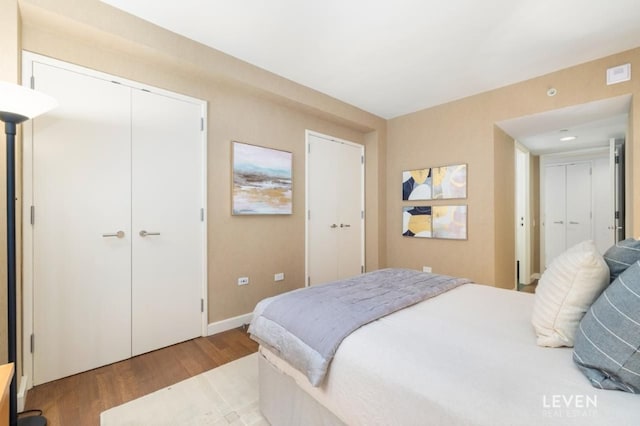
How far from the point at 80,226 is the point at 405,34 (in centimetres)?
295

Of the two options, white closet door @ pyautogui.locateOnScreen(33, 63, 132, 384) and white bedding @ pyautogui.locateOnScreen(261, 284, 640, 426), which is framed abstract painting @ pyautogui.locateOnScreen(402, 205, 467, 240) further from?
white closet door @ pyautogui.locateOnScreen(33, 63, 132, 384)

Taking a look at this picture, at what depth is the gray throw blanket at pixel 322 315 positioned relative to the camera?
1.26 m

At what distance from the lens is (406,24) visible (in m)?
2.23

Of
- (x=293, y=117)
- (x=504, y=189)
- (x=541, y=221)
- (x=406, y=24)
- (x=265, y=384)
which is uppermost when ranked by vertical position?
(x=406, y=24)

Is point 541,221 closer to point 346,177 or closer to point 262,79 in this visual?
point 346,177

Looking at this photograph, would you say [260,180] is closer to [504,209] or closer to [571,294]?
[571,294]

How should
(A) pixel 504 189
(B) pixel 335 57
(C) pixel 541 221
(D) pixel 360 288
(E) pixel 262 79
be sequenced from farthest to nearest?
(C) pixel 541 221, (A) pixel 504 189, (E) pixel 262 79, (B) pixel 335 57, (D) pixel 360 288

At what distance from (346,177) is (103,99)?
285 cm

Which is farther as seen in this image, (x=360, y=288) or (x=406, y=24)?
(x=406, y=24)

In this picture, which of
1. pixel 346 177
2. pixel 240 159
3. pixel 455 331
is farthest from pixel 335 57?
pixel 455 331

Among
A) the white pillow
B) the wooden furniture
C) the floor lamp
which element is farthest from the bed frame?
the floor lamp

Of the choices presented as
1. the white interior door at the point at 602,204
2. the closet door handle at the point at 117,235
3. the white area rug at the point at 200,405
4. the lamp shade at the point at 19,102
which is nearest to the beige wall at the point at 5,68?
the lamp shade at the point at 19,102

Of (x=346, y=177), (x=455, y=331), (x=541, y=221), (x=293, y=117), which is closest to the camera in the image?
(x=455, y=331)

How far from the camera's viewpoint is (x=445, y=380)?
935mm
